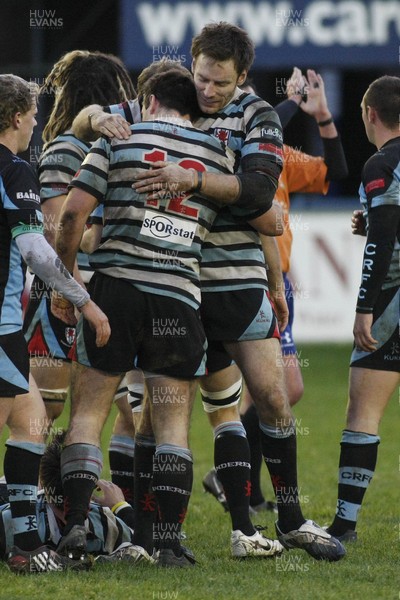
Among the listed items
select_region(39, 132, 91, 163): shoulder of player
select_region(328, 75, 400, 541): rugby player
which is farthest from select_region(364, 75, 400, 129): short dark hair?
select_region(39, 132, 91, 163): shoulder of player

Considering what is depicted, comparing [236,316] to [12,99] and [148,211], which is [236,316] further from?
[12,99]

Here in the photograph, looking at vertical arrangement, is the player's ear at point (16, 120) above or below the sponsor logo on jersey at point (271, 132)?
above

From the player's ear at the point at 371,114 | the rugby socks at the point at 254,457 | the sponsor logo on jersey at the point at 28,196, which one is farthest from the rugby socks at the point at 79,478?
the rugby socks at the point at 254,457

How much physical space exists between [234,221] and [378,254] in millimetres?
730

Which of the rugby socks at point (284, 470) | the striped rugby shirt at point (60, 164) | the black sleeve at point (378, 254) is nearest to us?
the rugby socks at point (284, 470)

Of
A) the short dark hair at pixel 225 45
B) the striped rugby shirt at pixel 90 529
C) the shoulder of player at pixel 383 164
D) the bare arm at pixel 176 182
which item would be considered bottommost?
the striped rugby shirt at pixel 90 529

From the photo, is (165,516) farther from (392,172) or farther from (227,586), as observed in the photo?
(392,172)

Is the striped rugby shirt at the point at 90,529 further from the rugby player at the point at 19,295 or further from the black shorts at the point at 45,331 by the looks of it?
the black shorts at the point at 45,331

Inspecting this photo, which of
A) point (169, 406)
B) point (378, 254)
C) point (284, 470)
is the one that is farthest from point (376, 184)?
point (169, 406)

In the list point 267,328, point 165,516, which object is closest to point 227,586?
point 165,516

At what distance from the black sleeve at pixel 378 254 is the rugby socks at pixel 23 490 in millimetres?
1697

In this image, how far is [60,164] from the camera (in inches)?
236

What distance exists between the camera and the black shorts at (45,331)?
611 centimetres

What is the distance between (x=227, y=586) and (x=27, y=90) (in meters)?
2.17
